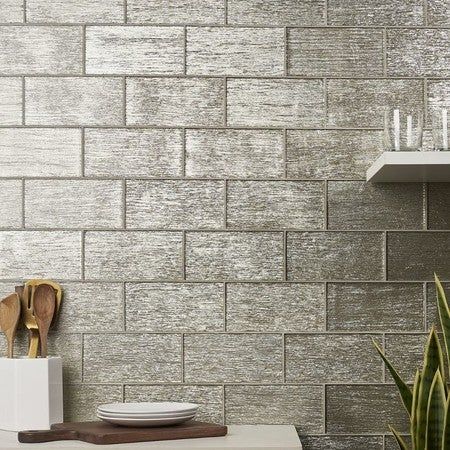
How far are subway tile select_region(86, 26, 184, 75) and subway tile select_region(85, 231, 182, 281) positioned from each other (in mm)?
A: 478

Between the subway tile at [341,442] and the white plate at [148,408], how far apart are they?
355 mm

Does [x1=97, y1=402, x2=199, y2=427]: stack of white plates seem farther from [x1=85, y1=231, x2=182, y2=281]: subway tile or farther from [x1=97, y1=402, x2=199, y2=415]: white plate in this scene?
[x1=85, y1=231, x2=182, y2=281]: subway tile

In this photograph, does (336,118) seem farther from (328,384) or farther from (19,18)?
(19,18)

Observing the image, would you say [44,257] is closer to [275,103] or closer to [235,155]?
[235,155]

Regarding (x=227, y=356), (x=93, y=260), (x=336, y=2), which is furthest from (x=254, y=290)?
(x=336, y=2)

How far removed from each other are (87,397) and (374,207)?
38.3 inches

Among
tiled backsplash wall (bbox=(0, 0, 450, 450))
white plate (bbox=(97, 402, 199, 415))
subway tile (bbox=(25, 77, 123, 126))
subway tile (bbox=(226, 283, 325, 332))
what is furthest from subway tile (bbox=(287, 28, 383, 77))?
white plate (bbox=(97, 402, 199, 415))

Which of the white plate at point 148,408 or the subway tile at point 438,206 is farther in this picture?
the subway tile at point 438,206

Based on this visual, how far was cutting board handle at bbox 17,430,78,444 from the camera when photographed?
6.75 ft

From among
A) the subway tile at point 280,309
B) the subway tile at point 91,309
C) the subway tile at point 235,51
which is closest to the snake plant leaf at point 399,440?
the subway tile at point 280,309

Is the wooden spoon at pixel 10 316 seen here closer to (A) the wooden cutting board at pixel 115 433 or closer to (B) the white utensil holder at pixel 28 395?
(B) the white utensil holder at pixel 28 395

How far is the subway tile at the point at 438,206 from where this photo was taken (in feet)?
8.09

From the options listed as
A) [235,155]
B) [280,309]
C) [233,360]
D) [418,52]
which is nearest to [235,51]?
[235,155]

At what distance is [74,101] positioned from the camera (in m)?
2.50
